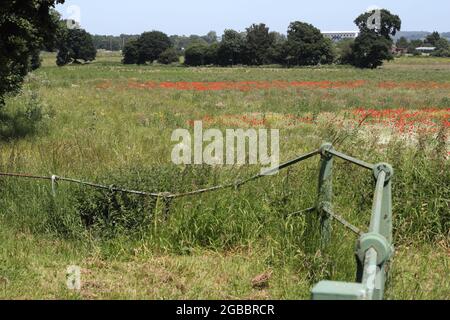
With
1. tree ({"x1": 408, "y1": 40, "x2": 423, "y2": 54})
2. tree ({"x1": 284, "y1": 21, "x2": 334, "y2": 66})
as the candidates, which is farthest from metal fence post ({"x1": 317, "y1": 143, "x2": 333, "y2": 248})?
tree ({"x1": 408, "y1": 40, "x2": 423, "y2": 54})

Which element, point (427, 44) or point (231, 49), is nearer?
point (231, 49)

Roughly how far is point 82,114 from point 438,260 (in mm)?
14435

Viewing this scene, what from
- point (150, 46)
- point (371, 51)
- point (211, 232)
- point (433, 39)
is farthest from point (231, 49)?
point (211, 232)

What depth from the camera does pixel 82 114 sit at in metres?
17.0

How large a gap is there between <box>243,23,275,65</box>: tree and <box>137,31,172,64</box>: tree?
798 inches

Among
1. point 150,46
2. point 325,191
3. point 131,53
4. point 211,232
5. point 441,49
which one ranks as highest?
point 441,49

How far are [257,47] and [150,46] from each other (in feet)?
79.7

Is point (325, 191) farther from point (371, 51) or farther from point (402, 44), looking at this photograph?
point (402, 44)

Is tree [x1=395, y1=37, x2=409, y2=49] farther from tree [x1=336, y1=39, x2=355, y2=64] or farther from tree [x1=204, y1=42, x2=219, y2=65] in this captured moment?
tree [x1=204, y1=42, x2=219, y2=65]

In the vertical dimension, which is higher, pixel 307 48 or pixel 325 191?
pixel 307 48

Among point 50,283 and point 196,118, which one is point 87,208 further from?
point 196,118

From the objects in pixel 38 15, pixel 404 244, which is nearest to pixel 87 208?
pixel 404 244

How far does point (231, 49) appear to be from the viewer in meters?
104

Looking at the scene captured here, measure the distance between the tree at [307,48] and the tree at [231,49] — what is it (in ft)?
33.1
